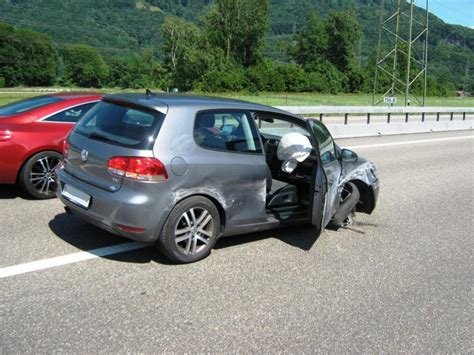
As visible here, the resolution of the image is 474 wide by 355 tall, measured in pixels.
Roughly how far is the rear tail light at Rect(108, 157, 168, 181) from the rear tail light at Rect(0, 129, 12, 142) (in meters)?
2.56

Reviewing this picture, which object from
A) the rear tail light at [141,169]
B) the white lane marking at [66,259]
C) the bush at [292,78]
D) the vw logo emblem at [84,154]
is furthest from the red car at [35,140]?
the bush at [292,78]

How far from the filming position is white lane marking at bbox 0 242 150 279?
4520 millimetres

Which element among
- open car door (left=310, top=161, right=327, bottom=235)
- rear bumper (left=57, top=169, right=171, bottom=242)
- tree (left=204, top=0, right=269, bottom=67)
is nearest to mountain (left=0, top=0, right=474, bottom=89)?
tree (left=204, top=0, right=269, bottom=67)

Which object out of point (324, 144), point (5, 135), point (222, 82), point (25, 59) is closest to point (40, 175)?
point (5, 135)

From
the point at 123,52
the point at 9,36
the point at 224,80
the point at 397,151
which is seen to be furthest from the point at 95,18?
the point at 397,151

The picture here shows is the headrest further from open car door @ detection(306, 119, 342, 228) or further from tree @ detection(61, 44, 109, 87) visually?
tree @ detection(61, 44, 109, 87)

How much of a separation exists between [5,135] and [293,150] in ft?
11.6

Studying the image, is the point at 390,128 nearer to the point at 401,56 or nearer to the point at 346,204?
the point at 346,204

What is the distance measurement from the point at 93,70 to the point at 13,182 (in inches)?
3635

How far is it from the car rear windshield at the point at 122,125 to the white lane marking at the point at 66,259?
1.10 m

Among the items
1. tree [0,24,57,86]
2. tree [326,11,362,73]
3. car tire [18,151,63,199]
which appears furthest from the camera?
tree [326,11,362,73]

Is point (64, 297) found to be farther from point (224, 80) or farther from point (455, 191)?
point (224, 80)

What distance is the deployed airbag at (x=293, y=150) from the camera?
230 inches

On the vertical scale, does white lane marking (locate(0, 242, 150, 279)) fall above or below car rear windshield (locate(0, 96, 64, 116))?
below
